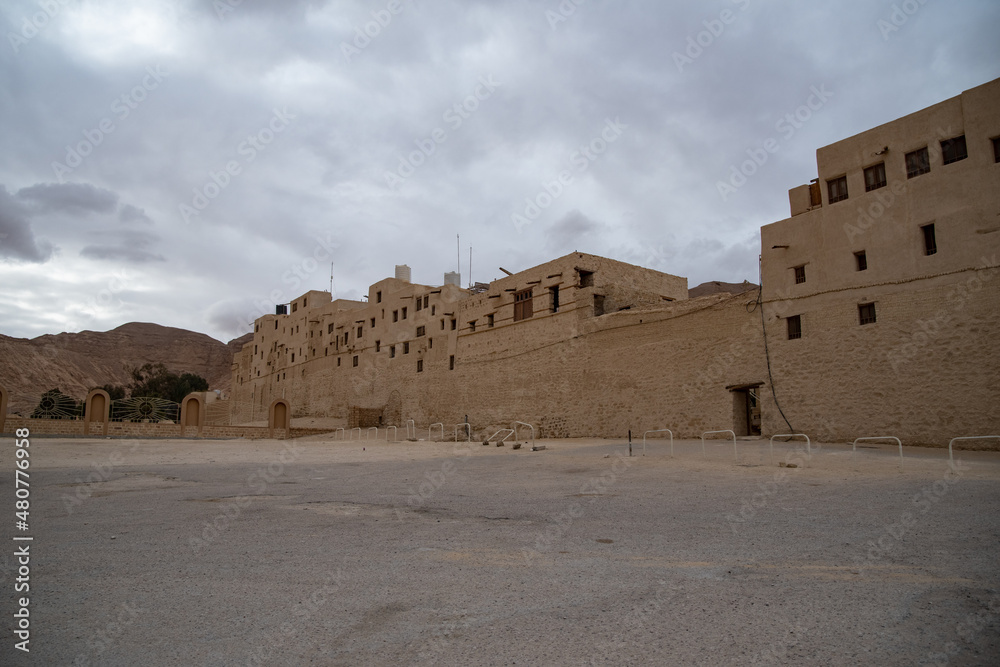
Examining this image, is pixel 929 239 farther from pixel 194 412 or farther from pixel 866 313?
pixel 194 412

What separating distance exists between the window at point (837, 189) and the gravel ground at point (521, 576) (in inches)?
444

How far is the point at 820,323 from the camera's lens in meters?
17.6

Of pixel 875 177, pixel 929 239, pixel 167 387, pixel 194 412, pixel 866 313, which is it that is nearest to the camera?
pixel 929 239

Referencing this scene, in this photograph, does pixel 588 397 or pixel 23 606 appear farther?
pixel 588 397

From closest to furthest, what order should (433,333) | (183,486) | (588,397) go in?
(183,486), (588,397), (433,333)

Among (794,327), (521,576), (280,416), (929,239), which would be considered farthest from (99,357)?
(521,576)

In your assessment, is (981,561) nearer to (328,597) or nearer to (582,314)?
(328,597)

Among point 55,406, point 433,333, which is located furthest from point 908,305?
point 55,406

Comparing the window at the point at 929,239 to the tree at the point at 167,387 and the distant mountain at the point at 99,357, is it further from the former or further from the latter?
the distant mountain at the point at 99,357

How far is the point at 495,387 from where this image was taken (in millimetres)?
30750

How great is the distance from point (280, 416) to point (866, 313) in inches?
Result: 1136

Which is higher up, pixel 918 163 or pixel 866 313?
pixel 918 163

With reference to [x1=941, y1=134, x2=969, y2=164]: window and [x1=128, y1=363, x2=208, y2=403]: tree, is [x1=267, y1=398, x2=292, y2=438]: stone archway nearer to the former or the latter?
[x1=941, y1=134, x2=969, y2=164]: window

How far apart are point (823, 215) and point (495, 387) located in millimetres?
17389
